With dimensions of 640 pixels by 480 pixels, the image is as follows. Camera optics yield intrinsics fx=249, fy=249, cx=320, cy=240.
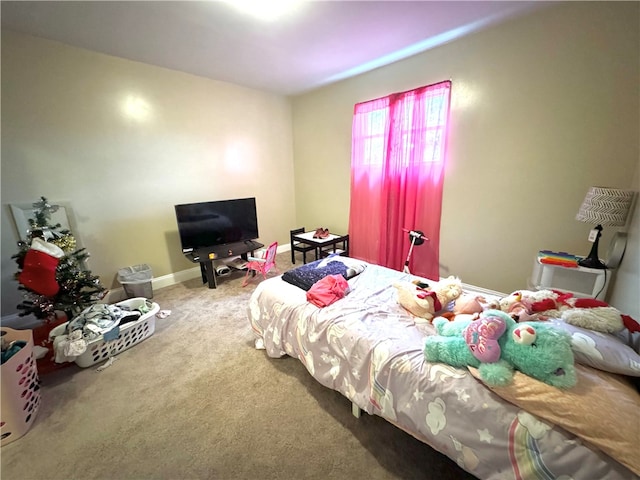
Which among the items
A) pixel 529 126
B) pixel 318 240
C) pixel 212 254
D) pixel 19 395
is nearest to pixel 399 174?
pixel 529 126

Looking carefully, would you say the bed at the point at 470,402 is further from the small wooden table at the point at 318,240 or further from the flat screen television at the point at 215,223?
the flat screen television at the point at 215,223

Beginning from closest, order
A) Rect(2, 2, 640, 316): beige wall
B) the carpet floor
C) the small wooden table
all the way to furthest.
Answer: the carpet floor → Rect(2, 2, 640, 316): beige wall → the small wooden table

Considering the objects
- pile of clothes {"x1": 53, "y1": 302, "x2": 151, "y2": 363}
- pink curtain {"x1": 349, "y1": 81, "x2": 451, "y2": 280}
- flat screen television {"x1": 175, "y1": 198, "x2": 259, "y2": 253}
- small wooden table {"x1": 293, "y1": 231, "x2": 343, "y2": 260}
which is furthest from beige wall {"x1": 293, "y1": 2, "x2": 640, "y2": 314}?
pile of clothes {"x1": 53, "y1": 302, "x2": 151, "y2": 363}

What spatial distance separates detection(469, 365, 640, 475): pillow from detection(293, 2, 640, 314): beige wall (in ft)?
2.86

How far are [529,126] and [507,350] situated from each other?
217cm

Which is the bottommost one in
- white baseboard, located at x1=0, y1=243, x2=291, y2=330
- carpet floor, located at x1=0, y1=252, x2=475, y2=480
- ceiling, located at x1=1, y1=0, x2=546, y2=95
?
carpet floor, located at x1=0, y1=252, x2=475, y2=480

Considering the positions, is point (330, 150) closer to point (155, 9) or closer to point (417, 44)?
point (417, 44)

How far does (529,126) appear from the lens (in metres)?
2.20

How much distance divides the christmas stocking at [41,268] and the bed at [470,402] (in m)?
1.90

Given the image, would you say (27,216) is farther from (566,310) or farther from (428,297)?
(566,310)

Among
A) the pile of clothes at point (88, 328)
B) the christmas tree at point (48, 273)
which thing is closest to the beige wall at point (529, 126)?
the pile of clothes at point (88, 328)

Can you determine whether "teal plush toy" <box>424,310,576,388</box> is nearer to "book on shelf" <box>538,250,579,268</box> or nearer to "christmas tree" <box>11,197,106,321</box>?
"book on shelf" <box>538,250,579,268</box>

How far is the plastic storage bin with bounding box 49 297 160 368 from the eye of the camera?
1849 mm

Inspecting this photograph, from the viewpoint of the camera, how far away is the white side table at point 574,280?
1.80 metres
